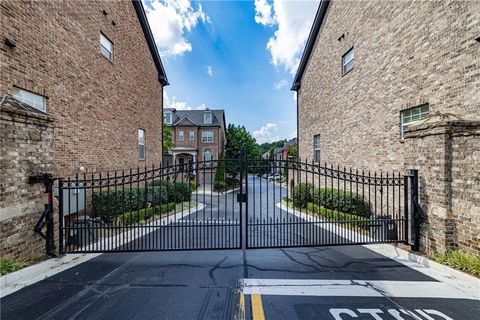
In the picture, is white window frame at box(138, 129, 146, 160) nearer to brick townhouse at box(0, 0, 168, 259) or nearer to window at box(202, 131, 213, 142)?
brick townhouse at box(0, 0, 168, 259)

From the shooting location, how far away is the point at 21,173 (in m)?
4.23

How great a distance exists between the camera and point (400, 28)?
7324 mm

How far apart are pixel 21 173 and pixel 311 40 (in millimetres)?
14723

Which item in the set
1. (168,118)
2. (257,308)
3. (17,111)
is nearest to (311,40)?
(17,111)

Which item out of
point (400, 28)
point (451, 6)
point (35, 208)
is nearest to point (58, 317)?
point (35, 208)

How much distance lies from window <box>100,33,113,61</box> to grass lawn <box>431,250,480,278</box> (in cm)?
1244

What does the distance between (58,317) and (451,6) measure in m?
9.86

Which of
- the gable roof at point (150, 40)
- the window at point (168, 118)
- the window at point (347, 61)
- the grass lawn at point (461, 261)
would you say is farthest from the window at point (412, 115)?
the window at point (168, 118)

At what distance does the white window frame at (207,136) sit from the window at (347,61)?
21.9 meters

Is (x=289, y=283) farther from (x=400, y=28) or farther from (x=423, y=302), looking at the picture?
(x=400, y=28)

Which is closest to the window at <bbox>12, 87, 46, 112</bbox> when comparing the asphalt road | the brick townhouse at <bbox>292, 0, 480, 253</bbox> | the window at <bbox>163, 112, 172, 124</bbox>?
the asphalt road

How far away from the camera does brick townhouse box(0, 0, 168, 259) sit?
13.7 ft

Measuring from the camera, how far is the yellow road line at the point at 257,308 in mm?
3014

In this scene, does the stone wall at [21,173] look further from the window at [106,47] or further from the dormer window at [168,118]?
the dormer window at [168,118]
